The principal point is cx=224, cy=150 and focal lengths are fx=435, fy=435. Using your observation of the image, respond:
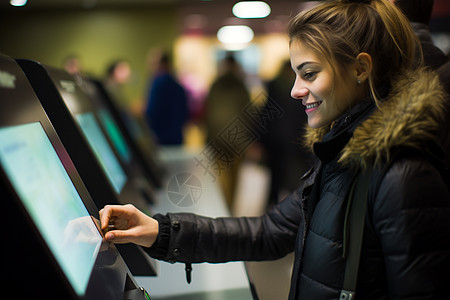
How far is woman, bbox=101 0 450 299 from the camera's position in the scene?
0.70m

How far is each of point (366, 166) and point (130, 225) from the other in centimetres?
54

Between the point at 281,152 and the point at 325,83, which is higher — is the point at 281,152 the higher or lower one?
the lower one

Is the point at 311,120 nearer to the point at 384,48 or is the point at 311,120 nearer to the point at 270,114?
the point at 384,48

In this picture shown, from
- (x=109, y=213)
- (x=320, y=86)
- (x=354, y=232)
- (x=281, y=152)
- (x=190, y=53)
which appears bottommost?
(x=281, y=152)

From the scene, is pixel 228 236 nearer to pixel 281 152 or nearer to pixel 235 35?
pixel 281 152

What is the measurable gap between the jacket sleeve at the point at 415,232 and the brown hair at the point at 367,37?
20 centimetres

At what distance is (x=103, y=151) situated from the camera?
152 centimetres

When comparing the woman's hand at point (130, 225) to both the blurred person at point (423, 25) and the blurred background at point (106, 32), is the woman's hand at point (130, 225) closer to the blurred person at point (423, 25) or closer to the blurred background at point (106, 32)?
the blurred person at point (423, 25)

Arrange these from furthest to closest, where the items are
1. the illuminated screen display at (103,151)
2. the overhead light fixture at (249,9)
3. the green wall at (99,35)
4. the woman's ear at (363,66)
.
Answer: the green wall at (99,35) < the overhead light fixture at (249,9) < the illuminated screen display at (103,151) < the woman's ear at (363,66)

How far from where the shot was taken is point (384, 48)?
86 cm

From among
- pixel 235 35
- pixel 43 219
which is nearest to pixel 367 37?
pixel 43 219

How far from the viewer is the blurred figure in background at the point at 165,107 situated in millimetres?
4020

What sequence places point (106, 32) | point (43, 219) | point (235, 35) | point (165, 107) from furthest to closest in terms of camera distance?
point (235, 35) < point (106, 32) < point (165, 107) < point (43, 219)

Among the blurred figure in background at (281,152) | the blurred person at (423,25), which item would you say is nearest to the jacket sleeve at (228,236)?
the blurred person at (423,25)
